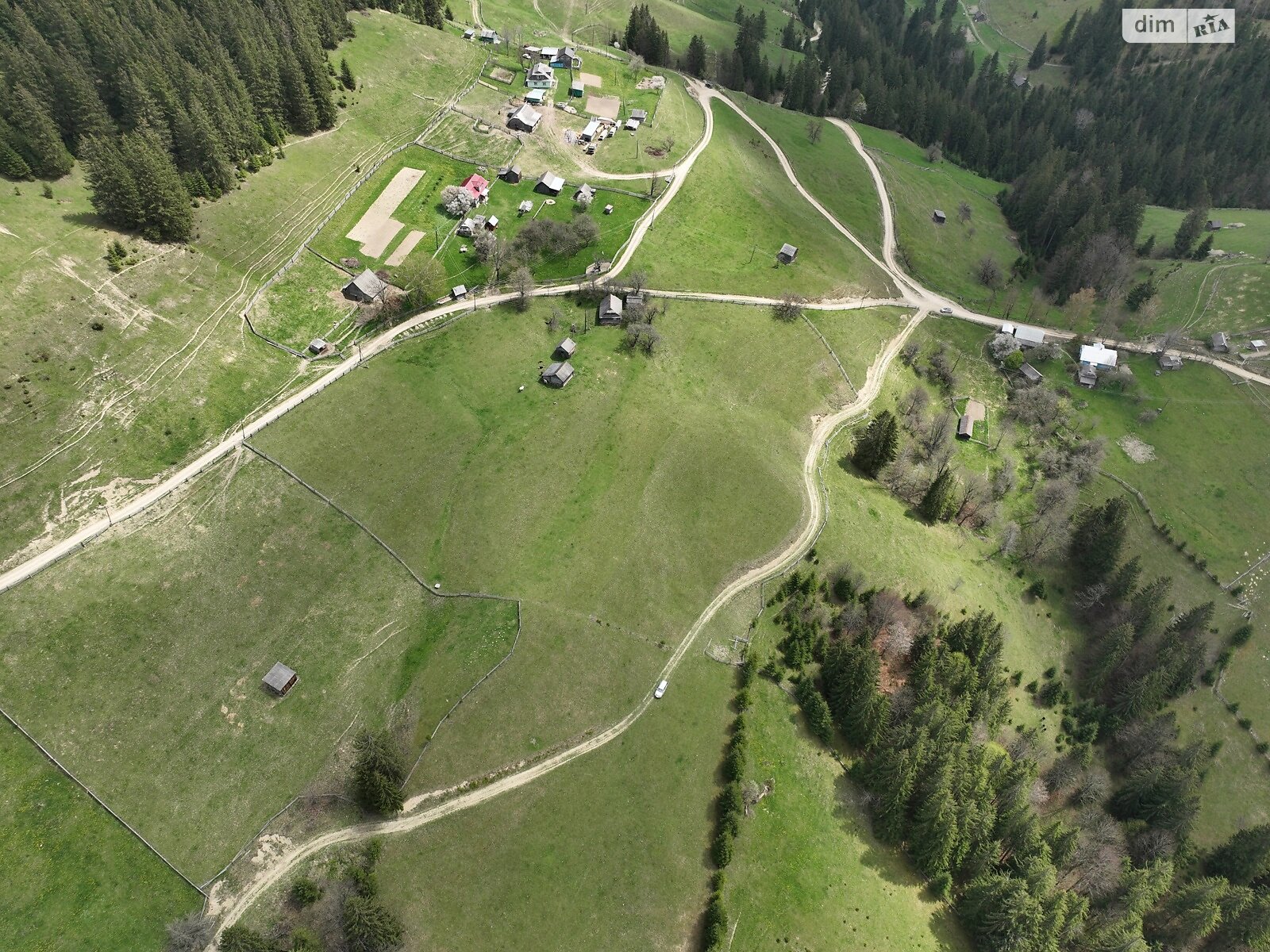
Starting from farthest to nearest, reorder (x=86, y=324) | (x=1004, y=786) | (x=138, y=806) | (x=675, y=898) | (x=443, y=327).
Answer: (x=443, y=327) < (x=86, y=324) < (x=1004, y=786) < (x=675, y=898) < (x=138, y=806)

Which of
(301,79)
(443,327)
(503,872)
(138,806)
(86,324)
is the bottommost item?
(503,872)

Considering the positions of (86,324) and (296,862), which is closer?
(296,862)

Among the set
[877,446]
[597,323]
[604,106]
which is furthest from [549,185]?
[877,446]

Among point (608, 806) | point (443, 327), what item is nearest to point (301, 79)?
point (443, 327)

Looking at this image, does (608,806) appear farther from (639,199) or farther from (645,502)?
(639,199)

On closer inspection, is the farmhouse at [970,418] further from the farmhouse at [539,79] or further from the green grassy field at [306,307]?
the farmhouse at [539,79]
